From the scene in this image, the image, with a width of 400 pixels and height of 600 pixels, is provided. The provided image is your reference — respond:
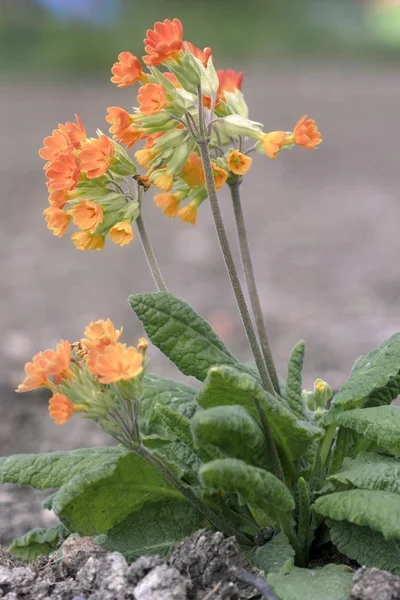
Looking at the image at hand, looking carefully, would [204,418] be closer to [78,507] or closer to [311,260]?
[78,507]

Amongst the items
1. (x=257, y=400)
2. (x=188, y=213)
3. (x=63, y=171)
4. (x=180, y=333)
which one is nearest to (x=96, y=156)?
(x=63, y=171)

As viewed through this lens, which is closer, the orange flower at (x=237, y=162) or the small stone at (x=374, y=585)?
the small stone at (x=374, y=585)

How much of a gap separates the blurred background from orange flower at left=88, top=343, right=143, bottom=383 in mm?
2532

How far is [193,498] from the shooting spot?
2.76 m

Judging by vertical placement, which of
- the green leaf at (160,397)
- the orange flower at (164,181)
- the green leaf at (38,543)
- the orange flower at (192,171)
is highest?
the orange flower at (192,171)

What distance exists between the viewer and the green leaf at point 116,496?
283cm

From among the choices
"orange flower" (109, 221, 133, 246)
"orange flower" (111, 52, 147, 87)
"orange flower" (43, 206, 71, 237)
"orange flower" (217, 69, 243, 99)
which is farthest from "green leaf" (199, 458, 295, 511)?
"orange flower" (217, 69, 243, 99)

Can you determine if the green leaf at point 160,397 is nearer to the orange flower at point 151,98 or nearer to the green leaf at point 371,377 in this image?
the green leaf at point 371,377

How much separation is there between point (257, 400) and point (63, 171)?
86 cm

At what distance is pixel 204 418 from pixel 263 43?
2170cm

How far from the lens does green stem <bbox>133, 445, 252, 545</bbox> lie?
2.60 meters

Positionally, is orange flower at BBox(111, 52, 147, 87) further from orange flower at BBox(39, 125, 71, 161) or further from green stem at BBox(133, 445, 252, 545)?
green stem at BBox(133, 445, 252, 545)

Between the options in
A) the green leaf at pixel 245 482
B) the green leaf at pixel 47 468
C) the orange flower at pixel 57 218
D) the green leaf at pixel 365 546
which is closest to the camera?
the green leaf at pixel 245 482

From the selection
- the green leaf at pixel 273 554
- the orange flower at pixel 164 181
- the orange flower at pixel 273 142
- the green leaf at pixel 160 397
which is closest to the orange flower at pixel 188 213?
the orange flower at pixel 164 181
